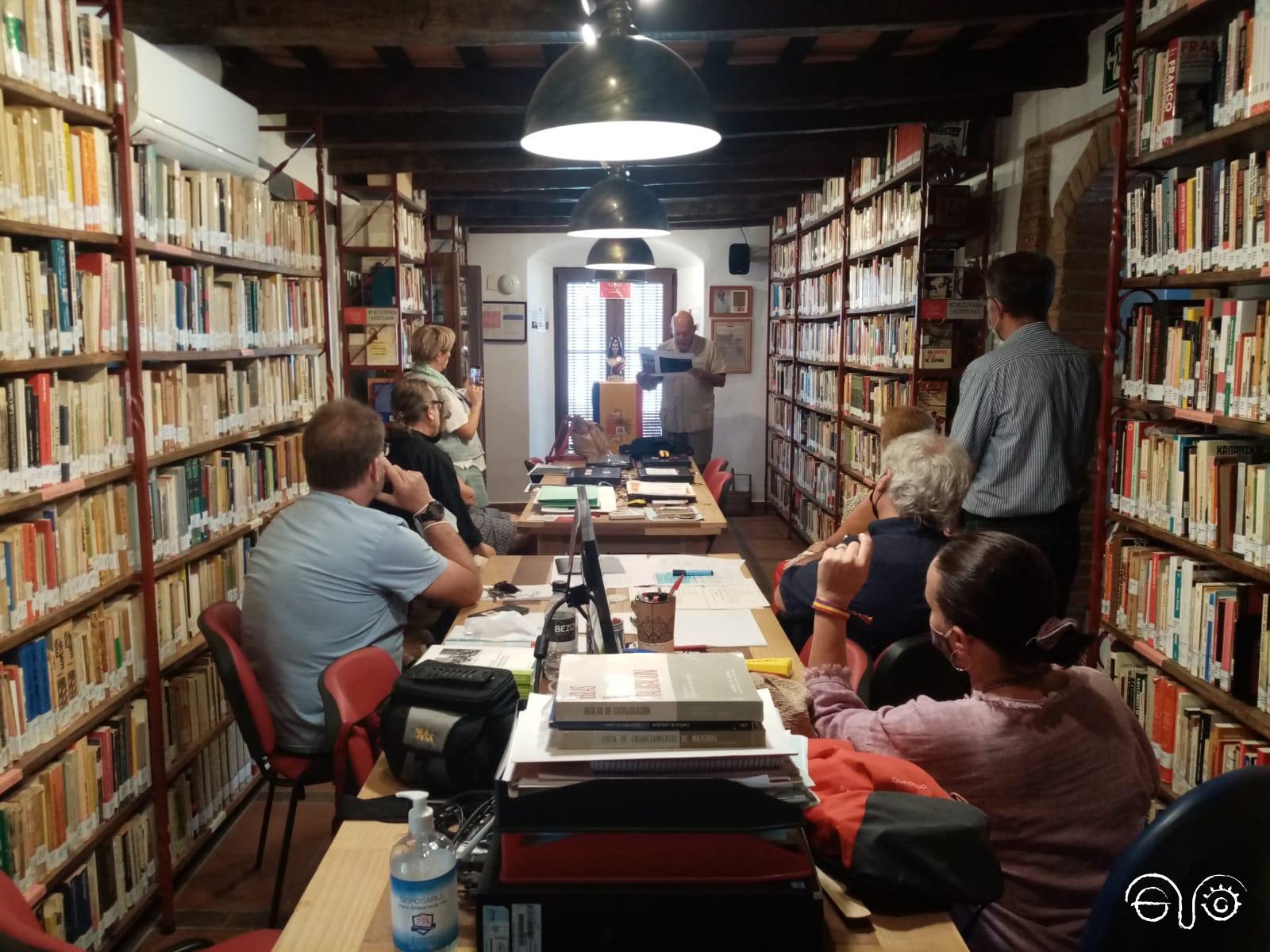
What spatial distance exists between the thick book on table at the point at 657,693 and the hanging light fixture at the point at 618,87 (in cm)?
136

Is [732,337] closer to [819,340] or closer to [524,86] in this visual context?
[819,340]

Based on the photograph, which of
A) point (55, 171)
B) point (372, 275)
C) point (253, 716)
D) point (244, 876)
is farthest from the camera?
point (372, 275)

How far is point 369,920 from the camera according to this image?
139 centimetres

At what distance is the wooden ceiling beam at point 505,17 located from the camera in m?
3.58

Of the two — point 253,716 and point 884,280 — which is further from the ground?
point 884,280

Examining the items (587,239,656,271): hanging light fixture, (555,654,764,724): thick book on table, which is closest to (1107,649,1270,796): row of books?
(555,654,764,724): thick book on table

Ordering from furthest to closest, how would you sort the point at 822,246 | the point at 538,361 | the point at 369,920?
the point at 538,361 < the point at 822,246 < the point at 369,920

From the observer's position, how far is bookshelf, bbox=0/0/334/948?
239 cm

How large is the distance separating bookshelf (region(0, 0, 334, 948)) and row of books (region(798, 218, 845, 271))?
4764mm

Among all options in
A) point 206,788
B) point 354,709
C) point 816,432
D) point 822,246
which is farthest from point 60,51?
point 816,432

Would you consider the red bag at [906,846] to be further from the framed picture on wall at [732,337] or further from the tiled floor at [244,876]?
the framed picture on wall at [732,337]

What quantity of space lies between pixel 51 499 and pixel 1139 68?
3.36 meters

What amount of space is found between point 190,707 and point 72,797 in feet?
2.42

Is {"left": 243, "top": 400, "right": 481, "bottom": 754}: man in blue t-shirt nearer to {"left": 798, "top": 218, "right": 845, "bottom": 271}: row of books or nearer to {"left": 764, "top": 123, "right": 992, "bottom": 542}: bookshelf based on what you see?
{"left": 764, "top": 123, "right": 992, "bottom": 542}: bookshelf
